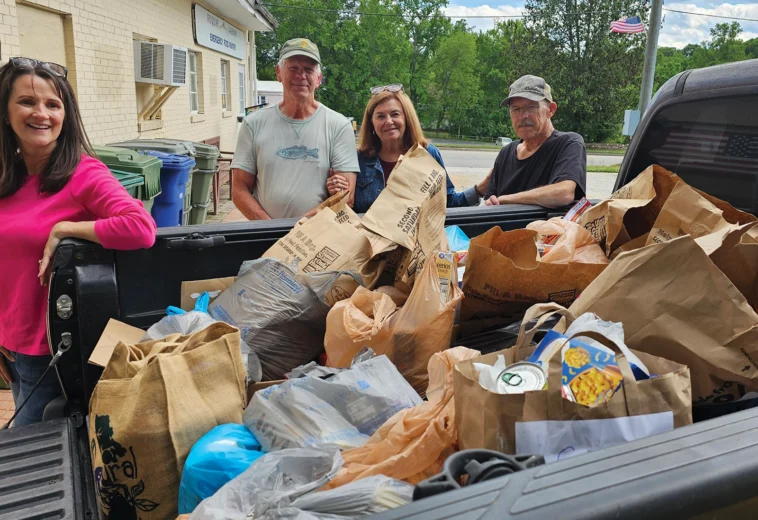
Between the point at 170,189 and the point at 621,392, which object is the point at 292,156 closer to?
the point at 621,392

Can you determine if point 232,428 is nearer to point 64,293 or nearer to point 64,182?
point 64,293

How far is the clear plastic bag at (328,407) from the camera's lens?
5.38 feet

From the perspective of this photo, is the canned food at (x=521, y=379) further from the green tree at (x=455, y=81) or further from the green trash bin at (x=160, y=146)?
the green tree at (x=455, y=81)

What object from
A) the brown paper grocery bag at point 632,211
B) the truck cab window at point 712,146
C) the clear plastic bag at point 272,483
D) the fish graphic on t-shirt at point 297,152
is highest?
the truck cab window at point 712,146

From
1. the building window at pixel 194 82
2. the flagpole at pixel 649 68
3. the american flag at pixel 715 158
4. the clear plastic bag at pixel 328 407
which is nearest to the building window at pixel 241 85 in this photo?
the building window at pixel 194 82

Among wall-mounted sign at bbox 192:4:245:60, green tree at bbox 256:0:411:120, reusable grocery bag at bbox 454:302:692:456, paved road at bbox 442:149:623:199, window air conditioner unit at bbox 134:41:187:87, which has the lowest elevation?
paved road at bbox 442:149:623:199

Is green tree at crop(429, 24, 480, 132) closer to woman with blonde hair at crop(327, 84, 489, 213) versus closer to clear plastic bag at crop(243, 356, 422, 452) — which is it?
woman with blonde hair at crop(327, 84, 489, 213)

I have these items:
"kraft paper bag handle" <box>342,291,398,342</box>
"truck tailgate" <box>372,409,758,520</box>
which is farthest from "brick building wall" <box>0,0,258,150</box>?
"truck tailgate" <box>372,409,758,520</box>

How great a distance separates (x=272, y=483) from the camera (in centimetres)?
142

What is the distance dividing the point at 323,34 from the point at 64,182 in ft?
149

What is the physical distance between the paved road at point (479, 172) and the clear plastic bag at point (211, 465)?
1056cm

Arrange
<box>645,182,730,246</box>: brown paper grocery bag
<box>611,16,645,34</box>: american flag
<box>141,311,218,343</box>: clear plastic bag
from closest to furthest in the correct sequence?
1. <box>645,182,730,246</box>: brown paper grocery bag
2. <box>141,311,218,343</box>: clear plastic bag
3. <box>611,16,645,34</box>: american flag

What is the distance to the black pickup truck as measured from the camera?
0.95 meters

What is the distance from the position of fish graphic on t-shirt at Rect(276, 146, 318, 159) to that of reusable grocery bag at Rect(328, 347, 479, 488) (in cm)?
232
